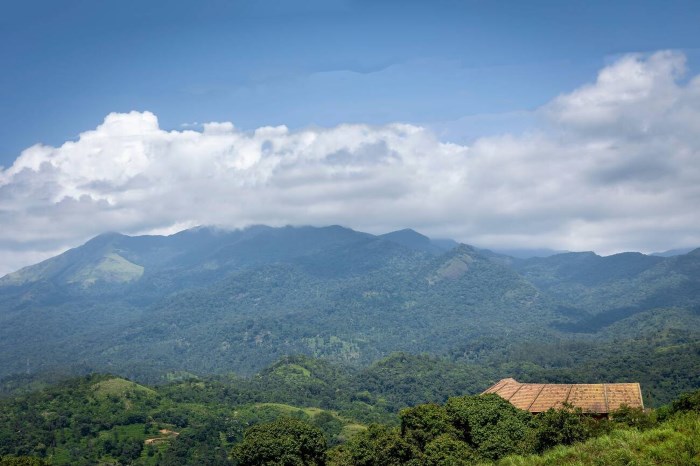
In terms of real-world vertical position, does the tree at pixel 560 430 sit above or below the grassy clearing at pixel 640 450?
below

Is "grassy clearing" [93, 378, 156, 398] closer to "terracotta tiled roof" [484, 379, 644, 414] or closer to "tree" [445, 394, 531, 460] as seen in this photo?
"terracotta tiled roof" [484, 379, 644, 414]

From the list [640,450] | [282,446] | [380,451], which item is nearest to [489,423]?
[380,451]

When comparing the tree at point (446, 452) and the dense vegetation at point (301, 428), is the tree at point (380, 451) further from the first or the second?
the tree at point (446, 452)

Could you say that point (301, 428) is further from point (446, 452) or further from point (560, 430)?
point (560, 430)

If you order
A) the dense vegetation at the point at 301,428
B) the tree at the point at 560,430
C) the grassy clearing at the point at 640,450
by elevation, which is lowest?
the dense vegetation at the point at 301,428

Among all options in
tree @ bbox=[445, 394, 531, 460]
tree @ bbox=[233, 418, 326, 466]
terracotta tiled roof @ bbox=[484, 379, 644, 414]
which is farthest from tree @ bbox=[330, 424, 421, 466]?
terracotta tiled roof @ bbox=[484, 379, 644, 414]

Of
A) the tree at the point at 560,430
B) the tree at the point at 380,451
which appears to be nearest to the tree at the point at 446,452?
the tree at the point at 380,451
